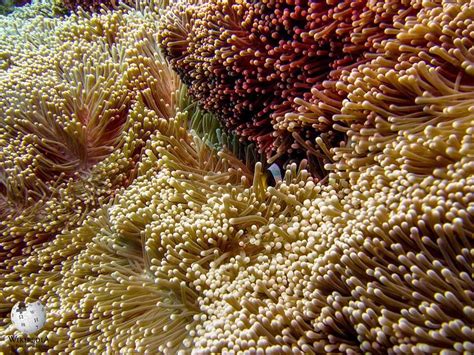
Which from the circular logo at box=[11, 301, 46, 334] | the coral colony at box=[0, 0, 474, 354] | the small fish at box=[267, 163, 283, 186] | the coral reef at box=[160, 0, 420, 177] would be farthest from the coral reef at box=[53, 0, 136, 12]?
the circular logo at box=[11, 301, 46, 334]

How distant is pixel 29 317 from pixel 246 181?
1.37 metres

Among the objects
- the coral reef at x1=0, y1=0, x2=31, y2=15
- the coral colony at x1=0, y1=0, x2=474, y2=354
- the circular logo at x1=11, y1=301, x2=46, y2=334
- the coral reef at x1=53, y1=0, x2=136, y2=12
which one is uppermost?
the coral reef at x1=0, y1=0, x2=31, y2=15

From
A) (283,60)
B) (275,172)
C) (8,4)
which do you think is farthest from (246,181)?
(8,4)

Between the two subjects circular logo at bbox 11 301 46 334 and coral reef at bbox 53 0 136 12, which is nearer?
circular logo at bbox 11 301 46 334

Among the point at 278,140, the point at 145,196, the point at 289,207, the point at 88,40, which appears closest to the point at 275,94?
the point at 278,140

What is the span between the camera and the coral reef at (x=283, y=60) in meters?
1.62

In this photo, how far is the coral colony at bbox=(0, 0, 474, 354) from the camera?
1239 millimetres

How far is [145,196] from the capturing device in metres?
2.15

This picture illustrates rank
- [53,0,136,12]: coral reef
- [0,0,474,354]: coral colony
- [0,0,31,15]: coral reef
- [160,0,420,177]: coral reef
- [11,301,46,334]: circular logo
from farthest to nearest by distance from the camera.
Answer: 1. [0,0,31,15]: coral reef
2. [53,0,136,12]: coral reef
3. [11,301,46,334]: circular logo
4. [160,0,420,177]: coral reef
5. [0,0,474,354]: coral colony

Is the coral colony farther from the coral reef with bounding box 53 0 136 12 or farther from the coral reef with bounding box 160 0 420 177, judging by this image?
the coral reef with bounding box 53 0 136 12

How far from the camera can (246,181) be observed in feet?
6.82

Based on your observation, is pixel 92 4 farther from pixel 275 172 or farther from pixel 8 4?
pixel 8 4

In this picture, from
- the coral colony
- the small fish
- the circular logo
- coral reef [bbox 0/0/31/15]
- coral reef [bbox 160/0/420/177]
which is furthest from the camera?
coral reef [bbox 0/0/31/15]

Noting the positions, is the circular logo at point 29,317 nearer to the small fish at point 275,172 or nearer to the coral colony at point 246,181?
the coral colony at point 246,181
